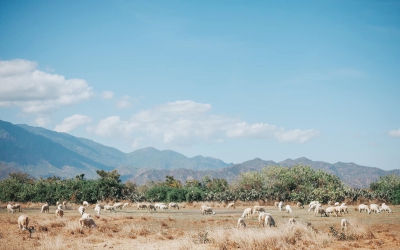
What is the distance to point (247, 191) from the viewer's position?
60656 millimetres

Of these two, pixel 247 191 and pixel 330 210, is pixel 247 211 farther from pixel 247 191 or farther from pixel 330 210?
pixel 247 191

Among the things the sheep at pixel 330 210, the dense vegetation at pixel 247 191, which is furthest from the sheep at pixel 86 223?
the dense vegetation at pixel 247 191

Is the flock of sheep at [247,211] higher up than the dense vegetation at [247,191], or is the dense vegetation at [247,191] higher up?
the dense vegetation at [247,191]

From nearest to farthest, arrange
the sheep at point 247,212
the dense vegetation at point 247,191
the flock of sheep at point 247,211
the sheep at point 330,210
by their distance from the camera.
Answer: the flock of sheep at point 247,211
the sheep at point 247,212
the sheep at point 330,210
the dense vegetation at point 247,191

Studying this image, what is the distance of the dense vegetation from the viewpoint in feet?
175

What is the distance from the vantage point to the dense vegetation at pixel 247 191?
53.2 m

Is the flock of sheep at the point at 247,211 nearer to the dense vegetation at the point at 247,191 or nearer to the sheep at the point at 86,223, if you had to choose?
the sheep at the point at 86,223

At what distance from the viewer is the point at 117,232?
2153 centimetres

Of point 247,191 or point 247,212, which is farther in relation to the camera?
point 247,191

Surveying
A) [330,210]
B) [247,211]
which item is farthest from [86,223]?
[330,210]

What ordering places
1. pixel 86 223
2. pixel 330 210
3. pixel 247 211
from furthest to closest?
pixel 330 210 → pixel 247 211 → pixel 86 223

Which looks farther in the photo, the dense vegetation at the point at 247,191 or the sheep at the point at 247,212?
the dense vegetation at the point at 247,191

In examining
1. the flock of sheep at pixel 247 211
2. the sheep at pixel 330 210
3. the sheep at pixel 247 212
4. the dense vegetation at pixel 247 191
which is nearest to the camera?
the flock of sheep at pixel 247 211

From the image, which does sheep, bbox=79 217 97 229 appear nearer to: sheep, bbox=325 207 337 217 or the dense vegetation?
sheep, bbox=325 207 337 217
